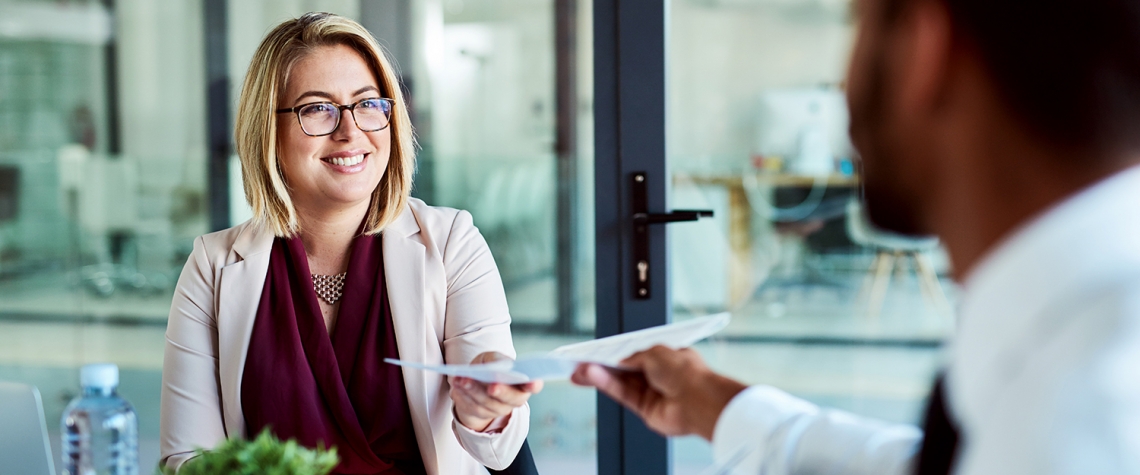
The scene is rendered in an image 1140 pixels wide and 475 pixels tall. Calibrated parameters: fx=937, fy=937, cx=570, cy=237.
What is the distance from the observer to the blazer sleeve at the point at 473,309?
5.50 ft

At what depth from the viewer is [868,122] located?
60cm

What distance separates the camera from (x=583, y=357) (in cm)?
92

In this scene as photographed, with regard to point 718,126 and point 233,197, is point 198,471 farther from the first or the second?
point 233,197

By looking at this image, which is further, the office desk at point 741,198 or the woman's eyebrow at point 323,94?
the office desk at point 741,198

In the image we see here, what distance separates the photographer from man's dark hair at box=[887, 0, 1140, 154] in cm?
47

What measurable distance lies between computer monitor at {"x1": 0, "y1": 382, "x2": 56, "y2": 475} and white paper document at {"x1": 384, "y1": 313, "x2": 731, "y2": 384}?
2.60 ft

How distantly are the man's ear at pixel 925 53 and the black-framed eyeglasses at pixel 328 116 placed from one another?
4.48ft

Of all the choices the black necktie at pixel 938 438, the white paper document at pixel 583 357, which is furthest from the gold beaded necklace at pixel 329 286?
the black necktie at pixel 938 438

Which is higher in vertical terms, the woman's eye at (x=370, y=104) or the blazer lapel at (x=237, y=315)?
the woman's eye at (x=370, y=104)

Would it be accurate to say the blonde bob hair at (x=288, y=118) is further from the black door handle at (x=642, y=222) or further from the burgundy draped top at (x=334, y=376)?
the black door handle at (x=642, y=222)

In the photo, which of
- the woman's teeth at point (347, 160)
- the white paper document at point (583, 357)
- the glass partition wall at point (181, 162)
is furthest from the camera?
the glass partition wall at point (181, 162)

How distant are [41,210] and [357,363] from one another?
96.5 inches

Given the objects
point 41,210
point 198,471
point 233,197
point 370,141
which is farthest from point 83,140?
point 198,471

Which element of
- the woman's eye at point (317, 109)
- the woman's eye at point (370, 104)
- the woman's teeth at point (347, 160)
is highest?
the woman's eye at point (370, 104)
